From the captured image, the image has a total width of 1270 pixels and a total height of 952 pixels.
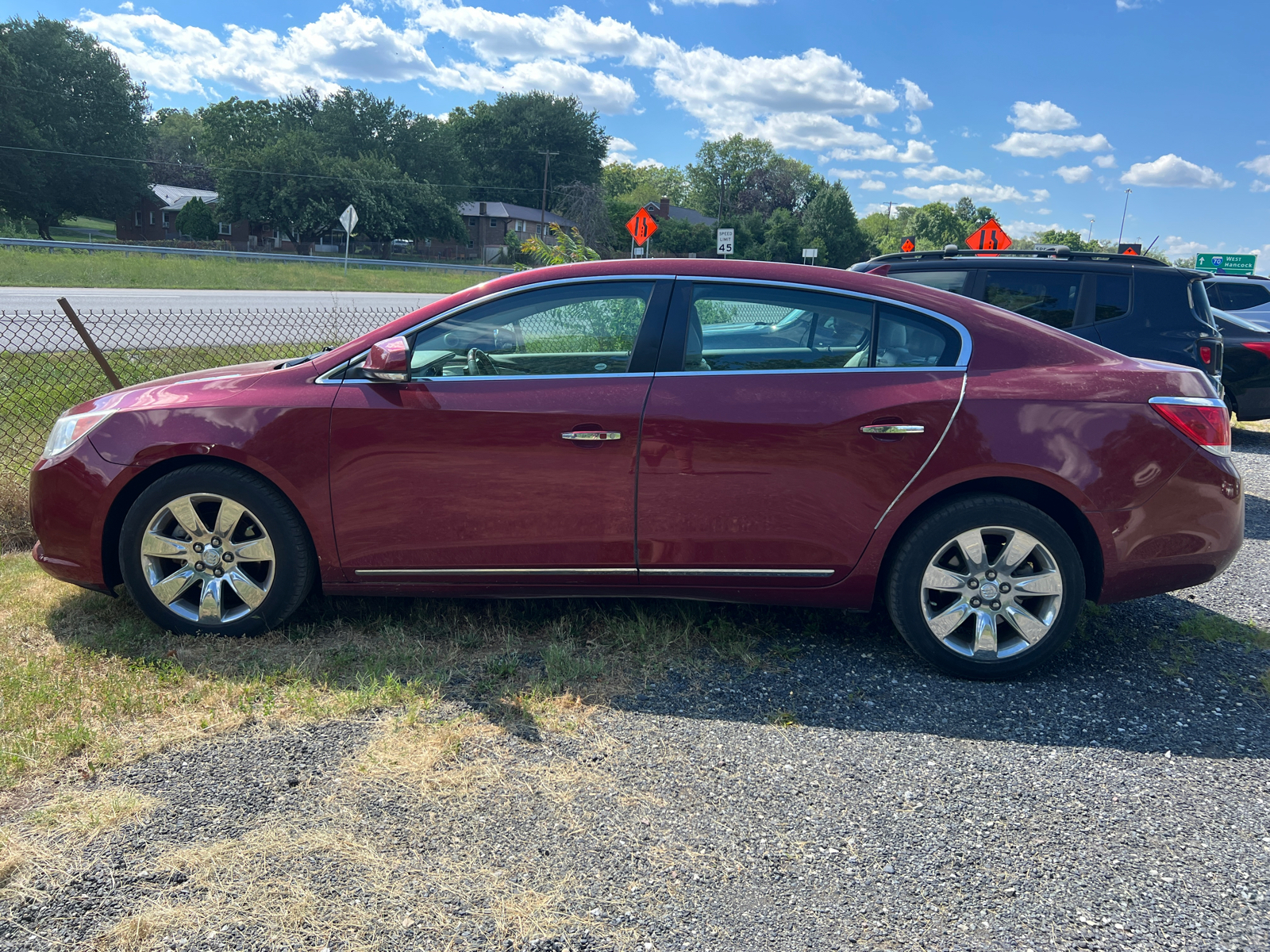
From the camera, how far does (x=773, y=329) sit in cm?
365

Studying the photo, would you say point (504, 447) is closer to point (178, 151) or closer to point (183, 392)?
point (183, 392)

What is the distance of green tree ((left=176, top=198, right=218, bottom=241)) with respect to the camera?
60.3m

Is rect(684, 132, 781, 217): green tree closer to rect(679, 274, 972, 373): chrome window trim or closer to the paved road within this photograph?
the paved road

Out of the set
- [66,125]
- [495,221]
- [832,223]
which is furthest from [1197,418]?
[495,221]

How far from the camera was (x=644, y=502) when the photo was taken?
3.55 m

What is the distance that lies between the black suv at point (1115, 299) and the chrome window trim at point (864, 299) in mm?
3398

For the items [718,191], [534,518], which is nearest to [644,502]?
[534,518]

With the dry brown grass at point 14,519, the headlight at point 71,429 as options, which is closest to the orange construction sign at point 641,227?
the dry brown grass at point 14,519

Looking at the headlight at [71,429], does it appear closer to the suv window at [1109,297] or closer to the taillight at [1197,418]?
the taillight at [1197,418]

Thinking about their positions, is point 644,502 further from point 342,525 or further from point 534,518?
point 342,525

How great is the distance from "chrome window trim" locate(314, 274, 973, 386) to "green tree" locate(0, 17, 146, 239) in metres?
64.5

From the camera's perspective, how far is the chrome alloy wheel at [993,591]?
3.53 m

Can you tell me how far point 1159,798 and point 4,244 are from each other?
39889mm

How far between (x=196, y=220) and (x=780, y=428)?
66945 mm
